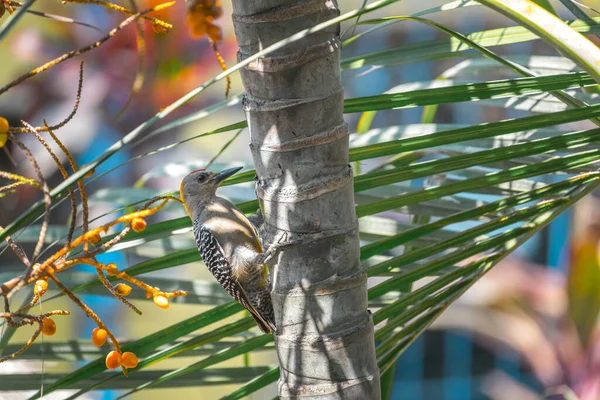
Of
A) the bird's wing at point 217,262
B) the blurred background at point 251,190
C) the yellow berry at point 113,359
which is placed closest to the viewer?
the yellow berry at point 113,359

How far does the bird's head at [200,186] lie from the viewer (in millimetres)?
1193

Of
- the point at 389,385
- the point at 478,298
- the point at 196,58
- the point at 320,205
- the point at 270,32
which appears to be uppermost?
the point at 196,58

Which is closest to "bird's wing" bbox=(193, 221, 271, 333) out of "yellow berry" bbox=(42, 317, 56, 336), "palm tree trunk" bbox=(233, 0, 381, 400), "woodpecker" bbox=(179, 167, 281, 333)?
"woodpecker" bbox=(179, 167, 281, 333)

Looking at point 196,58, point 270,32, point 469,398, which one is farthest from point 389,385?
point 469,398

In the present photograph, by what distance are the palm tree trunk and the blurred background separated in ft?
4.39

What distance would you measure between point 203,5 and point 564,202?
1.42 feet

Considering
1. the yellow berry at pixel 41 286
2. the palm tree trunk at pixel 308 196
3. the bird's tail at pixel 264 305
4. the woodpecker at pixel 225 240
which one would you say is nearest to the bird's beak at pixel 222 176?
the woodpecker at pixel 225 240

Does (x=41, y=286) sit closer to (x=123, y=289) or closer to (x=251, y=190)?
(x=123, y=289)

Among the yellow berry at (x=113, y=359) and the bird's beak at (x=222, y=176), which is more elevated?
the bird's beak at (x=222, y=176)

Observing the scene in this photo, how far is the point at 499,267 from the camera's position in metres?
3.16

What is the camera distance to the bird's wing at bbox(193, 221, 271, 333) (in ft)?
3.08

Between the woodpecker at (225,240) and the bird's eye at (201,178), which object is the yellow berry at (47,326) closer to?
the woodpecker at (225,240)

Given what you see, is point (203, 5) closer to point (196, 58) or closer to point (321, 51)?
point (321, 51)

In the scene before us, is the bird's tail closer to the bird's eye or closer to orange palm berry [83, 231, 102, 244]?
the bird's eye
